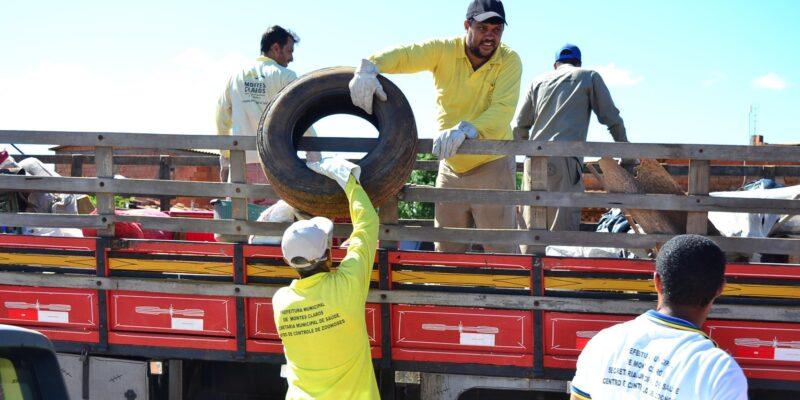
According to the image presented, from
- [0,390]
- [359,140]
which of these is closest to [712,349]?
[0,390]

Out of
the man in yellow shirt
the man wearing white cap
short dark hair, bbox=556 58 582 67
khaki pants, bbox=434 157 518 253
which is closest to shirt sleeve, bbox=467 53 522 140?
the man in yellow shirt

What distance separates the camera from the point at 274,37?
5.24 m

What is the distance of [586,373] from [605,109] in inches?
122

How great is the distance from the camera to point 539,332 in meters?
3.76

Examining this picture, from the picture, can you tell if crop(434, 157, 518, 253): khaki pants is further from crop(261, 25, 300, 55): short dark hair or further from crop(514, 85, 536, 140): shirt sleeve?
crop(261, 25, 300, 55): short dark hair

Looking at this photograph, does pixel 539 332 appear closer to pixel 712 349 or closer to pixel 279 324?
pixel 279 324

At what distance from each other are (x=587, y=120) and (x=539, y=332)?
6.43 feet

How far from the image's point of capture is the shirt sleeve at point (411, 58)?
4496 millimetres

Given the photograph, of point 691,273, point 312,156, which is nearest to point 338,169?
point 312,156

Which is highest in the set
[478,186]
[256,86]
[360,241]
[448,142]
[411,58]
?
[411,58]

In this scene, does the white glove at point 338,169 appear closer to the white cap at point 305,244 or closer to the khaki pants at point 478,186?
the white cap at point 305,244

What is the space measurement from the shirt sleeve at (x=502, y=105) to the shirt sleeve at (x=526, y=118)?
90cm

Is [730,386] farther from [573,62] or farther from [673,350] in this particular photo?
[573,62]

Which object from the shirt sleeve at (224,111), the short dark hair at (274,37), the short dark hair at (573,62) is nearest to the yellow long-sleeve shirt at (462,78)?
the short dark hair at (573,62)
